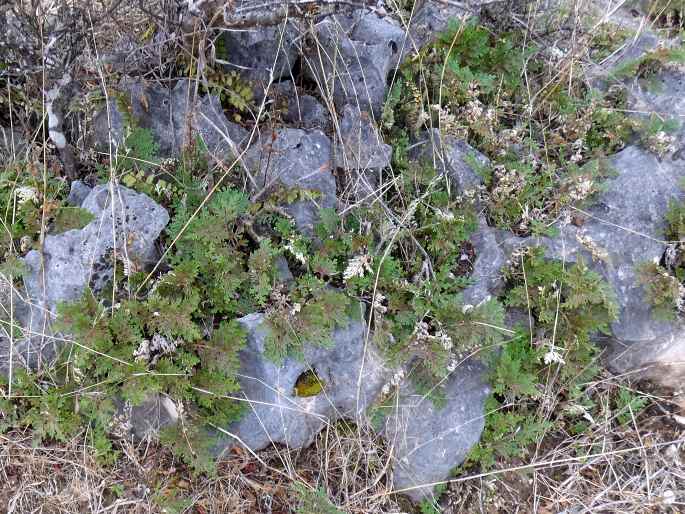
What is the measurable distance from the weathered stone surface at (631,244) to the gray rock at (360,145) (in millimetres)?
1080

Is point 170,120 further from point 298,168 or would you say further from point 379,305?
point 379,305

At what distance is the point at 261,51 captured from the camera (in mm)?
4094

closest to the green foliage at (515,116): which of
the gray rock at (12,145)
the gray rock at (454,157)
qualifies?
the gray rock at (454,157)

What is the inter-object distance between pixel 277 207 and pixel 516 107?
216 cm

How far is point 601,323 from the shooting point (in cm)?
379

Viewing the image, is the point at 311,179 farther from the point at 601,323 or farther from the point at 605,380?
the point at 605,380

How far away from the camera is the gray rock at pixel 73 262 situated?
3457 mm

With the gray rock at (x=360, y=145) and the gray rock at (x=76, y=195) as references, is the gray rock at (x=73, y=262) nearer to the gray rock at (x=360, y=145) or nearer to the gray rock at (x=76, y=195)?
the gray rock at (x=76, y=195)

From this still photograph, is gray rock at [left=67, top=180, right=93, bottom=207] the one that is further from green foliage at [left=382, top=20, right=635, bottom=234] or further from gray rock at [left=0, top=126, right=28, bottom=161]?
green foliage at [left=382, top=20, right=635, bottom=234]

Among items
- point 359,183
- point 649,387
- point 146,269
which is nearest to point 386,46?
point 359,183

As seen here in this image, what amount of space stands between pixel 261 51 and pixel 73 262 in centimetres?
194

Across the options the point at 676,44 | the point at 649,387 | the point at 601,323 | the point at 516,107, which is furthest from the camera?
the point at 676,44

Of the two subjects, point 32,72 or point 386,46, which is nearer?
point 32,72

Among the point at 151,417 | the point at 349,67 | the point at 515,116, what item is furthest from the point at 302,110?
the point at 151,417
